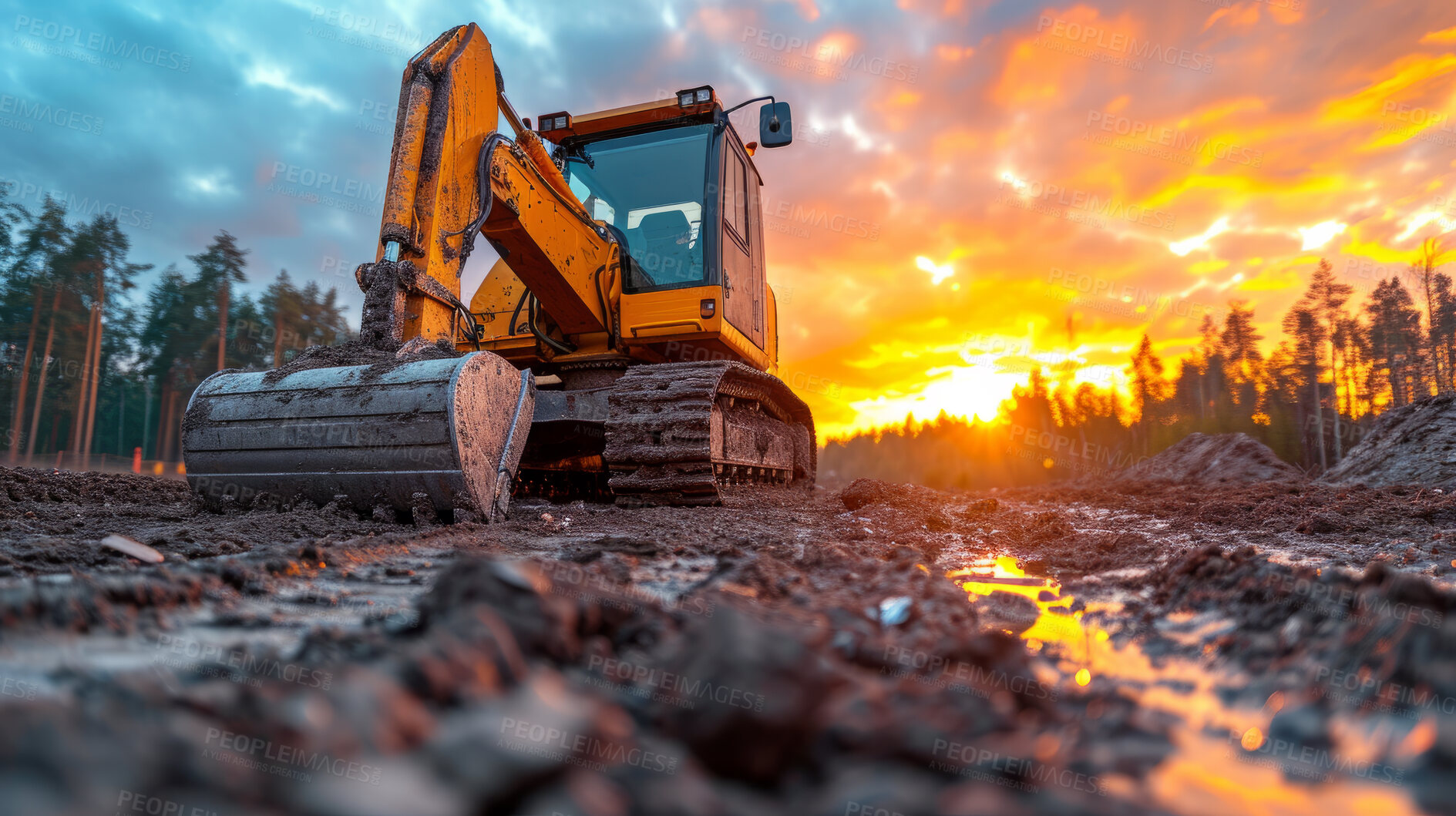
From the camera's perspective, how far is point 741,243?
7.99 metres

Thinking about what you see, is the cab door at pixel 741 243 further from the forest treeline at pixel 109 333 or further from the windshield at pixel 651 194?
the forest treeline at pixel 109 333

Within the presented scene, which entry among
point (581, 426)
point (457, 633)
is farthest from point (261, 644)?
point (581, 426)

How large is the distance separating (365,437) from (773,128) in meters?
4.71

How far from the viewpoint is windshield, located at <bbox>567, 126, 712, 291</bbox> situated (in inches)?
284

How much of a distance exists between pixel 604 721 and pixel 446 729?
0.20 metres

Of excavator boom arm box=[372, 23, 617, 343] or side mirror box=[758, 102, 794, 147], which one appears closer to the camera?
excavator boom arm box=[372, 23, 617, 343]

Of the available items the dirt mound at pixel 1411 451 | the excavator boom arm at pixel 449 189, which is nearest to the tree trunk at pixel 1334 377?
the dirt mound at pixel 1411 451

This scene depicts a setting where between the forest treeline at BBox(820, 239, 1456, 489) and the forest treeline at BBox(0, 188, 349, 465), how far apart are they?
33815 millimetres

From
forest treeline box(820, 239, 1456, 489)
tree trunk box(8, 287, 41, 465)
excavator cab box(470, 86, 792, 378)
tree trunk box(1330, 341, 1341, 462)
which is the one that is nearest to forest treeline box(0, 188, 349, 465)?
tree trunk box(8, 287, 41, 465)

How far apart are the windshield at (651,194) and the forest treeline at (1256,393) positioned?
75.7 ft

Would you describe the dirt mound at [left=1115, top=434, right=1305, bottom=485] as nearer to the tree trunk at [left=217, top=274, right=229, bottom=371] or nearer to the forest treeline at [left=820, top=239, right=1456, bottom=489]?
the forest treeline at [left=820, top=239, right=1456, bottom=489]

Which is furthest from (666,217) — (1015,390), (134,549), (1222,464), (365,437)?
(1015,390)

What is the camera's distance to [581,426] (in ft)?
22.9

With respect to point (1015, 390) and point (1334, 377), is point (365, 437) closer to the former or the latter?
point (1334, 377)
